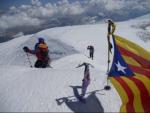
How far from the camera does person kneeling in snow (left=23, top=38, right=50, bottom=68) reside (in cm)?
2463

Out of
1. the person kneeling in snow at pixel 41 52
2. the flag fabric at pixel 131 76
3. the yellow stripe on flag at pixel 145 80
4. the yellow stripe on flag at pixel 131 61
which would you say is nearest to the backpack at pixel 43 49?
the person kneeling in snow at pixel 41 52

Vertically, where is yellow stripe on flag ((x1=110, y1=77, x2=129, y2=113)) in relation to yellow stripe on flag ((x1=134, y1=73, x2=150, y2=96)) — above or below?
below

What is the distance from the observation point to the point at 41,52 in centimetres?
2497

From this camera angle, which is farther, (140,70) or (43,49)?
(43,49)

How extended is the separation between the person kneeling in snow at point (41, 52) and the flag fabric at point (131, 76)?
772 centimetres

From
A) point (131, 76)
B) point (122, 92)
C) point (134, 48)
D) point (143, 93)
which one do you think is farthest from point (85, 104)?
point (134, 48)

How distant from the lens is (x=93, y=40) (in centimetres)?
10175

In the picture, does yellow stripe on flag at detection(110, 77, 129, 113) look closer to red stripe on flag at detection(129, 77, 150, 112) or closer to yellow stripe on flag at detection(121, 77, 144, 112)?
yellow stripe on flag at detection(121, 77, 144, 112)

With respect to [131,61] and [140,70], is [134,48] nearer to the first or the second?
[131,61]

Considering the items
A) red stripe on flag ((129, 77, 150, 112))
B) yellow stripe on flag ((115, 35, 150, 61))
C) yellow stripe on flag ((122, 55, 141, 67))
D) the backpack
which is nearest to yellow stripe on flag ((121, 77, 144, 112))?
red stripe on flag ((129, 77, 150, 112))

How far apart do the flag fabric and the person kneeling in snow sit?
772cm

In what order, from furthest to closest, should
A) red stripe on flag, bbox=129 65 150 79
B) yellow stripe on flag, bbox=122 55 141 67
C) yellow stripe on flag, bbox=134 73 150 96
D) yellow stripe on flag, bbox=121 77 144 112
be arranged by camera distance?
yellow stripe on flag, bbox=122 55 141 67
red stripe on flag, bbox=129 65 150 79
yellow stripe on flag, bbox=134 73 150 96
yellow stripe on flag, bbox=121 77 144 112

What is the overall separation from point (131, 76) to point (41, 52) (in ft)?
30.1

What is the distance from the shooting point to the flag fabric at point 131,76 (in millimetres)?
17000
